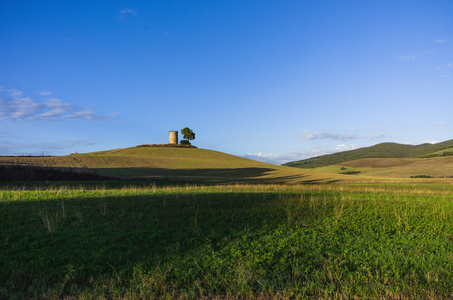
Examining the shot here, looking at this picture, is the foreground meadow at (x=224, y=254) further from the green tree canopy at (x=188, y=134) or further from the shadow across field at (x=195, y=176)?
the green tree canopy at (x=188, y=134)

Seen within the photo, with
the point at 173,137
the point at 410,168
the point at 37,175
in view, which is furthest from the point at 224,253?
the point at 173,137

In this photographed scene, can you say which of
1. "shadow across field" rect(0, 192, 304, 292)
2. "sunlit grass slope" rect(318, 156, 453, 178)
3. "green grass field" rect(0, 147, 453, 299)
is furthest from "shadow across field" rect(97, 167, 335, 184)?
"sunlit grass slope" rect(318, 156, 453, 178)

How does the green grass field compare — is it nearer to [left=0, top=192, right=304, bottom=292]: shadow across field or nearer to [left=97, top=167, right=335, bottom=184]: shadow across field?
[left=0, top=192, right=304, bottom=292]: shadow across field

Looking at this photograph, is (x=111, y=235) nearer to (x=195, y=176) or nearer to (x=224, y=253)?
(x=224, y=253)

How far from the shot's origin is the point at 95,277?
681 cm

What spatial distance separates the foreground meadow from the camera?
20.4ft

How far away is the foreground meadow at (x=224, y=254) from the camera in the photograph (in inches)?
244

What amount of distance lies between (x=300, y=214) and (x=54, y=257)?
896cm

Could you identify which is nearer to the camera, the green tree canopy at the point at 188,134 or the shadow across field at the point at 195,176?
the shadow across field at the point at 195,176

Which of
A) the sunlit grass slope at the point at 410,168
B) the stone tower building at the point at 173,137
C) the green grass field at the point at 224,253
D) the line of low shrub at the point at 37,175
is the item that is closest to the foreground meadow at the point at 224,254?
the green grass field at the point at 224,253

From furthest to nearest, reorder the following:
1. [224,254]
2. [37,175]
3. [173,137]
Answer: [173,137] → [37,175] → [224,254]

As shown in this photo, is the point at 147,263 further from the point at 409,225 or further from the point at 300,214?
the point at 409,225

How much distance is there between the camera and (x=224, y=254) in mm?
7781

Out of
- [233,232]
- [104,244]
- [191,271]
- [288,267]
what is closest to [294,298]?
[288,267]
